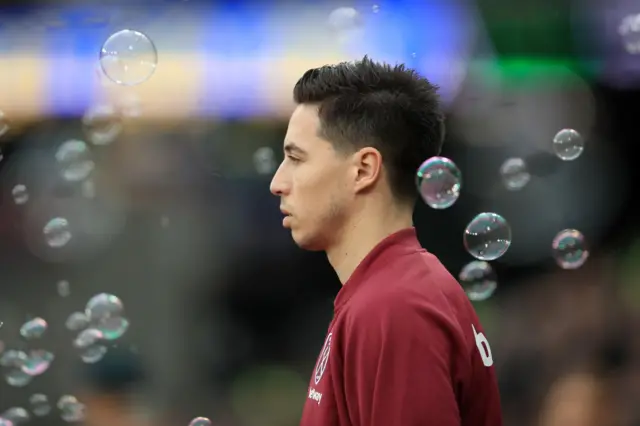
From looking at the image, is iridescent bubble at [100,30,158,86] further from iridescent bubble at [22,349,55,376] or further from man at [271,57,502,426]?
man at [271,57,502,426]

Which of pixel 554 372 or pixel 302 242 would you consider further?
pixel 554 372

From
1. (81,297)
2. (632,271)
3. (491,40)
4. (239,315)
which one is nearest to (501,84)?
(491,40)

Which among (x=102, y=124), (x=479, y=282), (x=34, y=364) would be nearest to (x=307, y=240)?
(x=479, y=282)

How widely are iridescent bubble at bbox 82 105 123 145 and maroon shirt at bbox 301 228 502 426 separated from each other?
2.03 metres

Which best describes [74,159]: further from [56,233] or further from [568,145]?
[568,145]

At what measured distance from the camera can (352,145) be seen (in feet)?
4.93

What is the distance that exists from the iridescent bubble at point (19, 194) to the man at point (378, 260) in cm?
213

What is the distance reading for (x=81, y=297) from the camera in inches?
133

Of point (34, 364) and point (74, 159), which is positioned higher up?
point (74, 159)

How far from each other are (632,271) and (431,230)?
2.68ft

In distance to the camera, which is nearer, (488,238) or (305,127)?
(305,127)

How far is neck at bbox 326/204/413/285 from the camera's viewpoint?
147 centimetres

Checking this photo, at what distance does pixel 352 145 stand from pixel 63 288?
7.36ft

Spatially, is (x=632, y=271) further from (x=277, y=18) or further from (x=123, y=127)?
(x=123, y=127)
